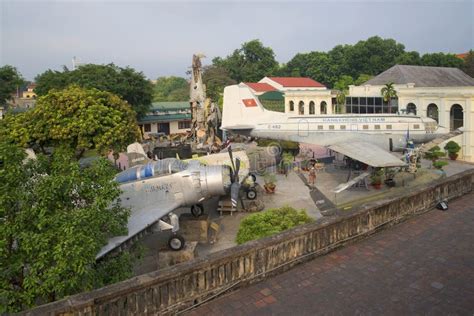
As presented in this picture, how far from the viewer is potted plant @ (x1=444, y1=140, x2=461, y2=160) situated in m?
34.4

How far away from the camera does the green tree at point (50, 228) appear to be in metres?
6.45

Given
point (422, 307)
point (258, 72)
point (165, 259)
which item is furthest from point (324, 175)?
point (258, 72)

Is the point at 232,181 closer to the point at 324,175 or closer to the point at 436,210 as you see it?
the point at 436,210

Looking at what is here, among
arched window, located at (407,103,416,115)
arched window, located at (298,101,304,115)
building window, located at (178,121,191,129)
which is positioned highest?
arched window, located at (298,101,304,115)

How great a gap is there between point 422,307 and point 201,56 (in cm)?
3427

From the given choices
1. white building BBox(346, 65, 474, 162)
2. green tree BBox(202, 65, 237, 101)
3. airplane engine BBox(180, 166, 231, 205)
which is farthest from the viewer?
green tree BBox(202, 65, 237, 101)

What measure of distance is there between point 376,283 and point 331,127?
75.7 ft

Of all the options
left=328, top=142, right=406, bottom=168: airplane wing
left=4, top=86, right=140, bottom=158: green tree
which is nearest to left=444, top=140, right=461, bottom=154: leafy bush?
left=328, top=142, right=406, bottom=168: airplane wing

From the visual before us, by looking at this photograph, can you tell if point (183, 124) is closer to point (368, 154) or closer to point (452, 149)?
point (452, 149)

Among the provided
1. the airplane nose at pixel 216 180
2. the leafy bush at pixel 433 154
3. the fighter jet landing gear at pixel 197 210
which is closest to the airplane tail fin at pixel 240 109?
the fighter jet landing gear at pixel 197 210

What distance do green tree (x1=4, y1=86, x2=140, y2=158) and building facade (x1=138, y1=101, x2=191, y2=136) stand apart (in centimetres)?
3017

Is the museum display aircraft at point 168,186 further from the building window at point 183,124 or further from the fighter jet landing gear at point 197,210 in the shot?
the building window at point 183,124

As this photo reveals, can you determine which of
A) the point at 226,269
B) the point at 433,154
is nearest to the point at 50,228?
the point at 226,269

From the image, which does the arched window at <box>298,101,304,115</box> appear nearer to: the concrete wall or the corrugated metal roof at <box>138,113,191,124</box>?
the corrugated metal roof at <box>138,113,191,124</box>
